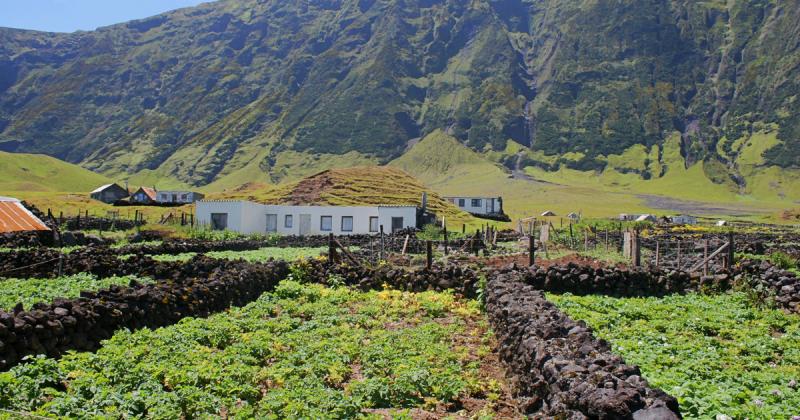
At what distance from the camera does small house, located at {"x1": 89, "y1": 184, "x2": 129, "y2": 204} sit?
10062cm

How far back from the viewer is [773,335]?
13.2 metres

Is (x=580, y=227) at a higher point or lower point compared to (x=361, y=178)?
lower

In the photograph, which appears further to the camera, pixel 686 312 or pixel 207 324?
pixel 686 312

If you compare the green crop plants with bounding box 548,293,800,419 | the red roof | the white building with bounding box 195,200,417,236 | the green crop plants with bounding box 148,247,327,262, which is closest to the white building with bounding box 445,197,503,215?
the white building with bounding box 195,200,417,236

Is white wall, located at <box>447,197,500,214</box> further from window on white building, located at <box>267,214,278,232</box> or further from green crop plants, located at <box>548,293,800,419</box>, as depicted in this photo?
green crop plants, located at <box>548,293,800,419</box>

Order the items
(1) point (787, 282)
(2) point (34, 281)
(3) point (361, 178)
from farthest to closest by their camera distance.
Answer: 1. (3) point (361, 178)
2. (2) point (34, 281)
3. (1) point (787, 282)

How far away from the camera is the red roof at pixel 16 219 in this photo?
32094 mm

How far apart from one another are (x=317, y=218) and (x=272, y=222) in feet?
15.2

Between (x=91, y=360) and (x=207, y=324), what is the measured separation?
11.9 ft

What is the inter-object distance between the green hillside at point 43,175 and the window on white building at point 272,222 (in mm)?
85934

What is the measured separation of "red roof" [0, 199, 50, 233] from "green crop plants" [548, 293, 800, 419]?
1093 inches

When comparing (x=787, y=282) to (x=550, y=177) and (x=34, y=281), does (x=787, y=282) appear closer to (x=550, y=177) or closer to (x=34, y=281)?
(x=34, y=281)

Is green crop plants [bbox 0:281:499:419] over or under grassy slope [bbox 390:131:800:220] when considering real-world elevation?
under

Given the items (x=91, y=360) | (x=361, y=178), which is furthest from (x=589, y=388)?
(x=361, y=178)
